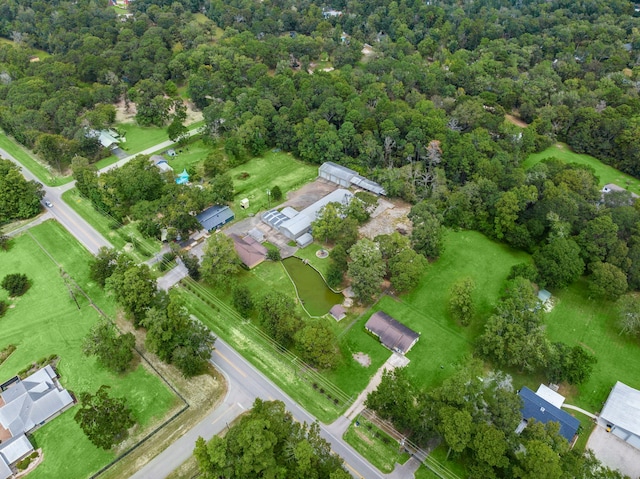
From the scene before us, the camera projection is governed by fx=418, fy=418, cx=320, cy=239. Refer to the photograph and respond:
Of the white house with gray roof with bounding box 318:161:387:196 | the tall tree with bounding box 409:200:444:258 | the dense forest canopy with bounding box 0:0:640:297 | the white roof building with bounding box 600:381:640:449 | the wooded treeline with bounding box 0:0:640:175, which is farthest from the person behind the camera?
the wooded treeline with bounding box 0:0:640:175

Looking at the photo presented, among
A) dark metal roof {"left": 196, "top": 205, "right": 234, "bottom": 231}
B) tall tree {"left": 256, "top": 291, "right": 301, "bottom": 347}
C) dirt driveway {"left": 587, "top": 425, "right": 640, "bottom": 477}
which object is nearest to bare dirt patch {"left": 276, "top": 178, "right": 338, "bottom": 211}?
dark metal roof {"left": 196, "top": 205, "right": 234, "bottom": 231}

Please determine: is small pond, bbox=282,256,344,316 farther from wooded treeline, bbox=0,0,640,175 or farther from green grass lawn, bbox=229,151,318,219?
wooded treeline, bbox=0,0,640,175

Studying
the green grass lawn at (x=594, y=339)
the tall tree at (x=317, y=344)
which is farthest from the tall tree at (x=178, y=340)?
the green grass lawn at (x=594, y=339)

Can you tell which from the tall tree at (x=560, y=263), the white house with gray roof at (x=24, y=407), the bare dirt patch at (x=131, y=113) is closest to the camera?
the white house with gray roof at (x=24, y=407)

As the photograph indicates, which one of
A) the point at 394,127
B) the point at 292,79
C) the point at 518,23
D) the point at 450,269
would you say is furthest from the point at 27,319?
the point at 518,23

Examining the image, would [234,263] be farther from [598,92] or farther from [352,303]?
[598,92]

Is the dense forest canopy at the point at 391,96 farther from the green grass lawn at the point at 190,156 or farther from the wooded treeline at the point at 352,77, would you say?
the green grass lawn at the point at 190,156

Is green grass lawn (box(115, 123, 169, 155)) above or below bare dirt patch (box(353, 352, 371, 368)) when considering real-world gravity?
below
